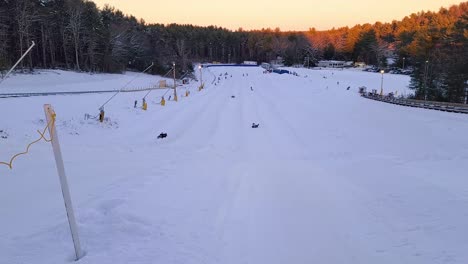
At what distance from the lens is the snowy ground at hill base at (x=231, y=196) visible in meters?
7.38

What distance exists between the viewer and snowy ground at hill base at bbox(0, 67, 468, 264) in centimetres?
738

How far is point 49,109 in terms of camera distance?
5.48 metres

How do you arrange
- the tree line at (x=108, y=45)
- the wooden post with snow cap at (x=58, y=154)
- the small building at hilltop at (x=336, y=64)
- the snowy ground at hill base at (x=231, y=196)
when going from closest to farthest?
the wooden post with snow cap at (x=58, y=154)
the snowy ground at hill base at (x=231, y=196)
the tree line at (x=108, y=45)
the small building at hilltop at (x=336, y=64)

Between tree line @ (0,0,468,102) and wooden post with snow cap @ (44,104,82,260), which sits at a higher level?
tree line @ (0,0,468,102)

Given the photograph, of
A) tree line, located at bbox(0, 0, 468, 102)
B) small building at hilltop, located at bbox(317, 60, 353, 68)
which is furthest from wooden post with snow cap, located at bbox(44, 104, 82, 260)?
small building at hilltop, located at bbox(317, 60, 353, 68)

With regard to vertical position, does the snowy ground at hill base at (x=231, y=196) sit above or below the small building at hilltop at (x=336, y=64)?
below

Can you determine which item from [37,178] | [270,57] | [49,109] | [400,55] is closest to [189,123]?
[37,178]

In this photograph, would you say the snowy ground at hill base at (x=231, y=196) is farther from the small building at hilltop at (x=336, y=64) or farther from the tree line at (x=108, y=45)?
the small building at hilltop at (x=336, y=64)

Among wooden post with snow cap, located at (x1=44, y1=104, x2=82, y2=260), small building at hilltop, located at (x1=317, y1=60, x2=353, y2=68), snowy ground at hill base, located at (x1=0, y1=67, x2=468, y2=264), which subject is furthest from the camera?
small building at hilltop, located at (x1=317, y1=60, x2=353, y2=68)

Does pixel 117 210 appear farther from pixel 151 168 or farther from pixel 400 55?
pixel 400 55

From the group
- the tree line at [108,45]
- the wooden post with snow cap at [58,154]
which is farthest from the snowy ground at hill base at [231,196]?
the tree line at [108,45]

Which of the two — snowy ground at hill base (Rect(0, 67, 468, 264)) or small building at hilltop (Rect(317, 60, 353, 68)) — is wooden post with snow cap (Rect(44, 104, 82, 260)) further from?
small building at hilltop (Rect(317, 60, 353, 68))

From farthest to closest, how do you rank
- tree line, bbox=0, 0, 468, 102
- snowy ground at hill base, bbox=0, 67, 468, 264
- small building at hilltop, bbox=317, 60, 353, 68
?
1. small building at hilltop, bbox=317, 60, 353, 68
2. tree line, bbox=0, 0, 468, 102
3. snowy ground at hill base, bbox=0, 67, 468, 264

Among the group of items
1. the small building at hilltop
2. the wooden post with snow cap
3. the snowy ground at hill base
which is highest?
the small building at hilltop
